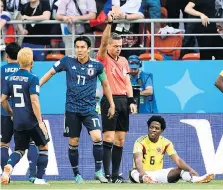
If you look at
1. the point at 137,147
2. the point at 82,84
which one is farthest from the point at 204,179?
the point at 82,84

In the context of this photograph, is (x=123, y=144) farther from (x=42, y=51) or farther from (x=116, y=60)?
(x=42, y=51)

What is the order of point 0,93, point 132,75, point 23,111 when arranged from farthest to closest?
point 132,75 < point 0,93 < point 23,111

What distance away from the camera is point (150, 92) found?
21.9m

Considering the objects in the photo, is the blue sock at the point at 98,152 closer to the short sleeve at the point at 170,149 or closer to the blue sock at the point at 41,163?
the blue sock at the point at 41,163

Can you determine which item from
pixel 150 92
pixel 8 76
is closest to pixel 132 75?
pixel 150 92

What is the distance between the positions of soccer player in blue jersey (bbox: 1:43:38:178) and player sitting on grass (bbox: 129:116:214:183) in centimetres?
159

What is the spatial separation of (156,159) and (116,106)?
1131mm

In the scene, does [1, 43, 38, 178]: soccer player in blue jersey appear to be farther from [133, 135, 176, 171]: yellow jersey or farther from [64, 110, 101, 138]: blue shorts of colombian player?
[133, 135, 176, 171]: yellow jersey

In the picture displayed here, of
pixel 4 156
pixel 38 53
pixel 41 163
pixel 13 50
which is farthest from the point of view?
pixel 38 53

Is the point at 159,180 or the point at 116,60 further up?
the point at 116,60

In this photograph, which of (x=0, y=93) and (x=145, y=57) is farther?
(x=145, y=57)

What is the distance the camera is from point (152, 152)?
63.7 feet

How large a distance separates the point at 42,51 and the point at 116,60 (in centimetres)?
391

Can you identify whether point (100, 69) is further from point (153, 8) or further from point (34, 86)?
point (153, 8)
